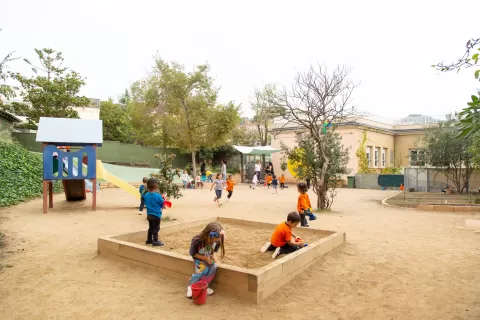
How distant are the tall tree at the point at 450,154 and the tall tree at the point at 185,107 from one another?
12111mm

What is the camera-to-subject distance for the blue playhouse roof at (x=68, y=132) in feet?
38.4

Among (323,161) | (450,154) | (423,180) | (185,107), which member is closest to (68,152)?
(323,161)

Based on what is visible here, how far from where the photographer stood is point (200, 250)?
179 inches

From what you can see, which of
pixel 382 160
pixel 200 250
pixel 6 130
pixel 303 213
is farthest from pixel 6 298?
pixel 382 160

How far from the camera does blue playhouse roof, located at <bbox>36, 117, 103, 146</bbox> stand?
38.4ft

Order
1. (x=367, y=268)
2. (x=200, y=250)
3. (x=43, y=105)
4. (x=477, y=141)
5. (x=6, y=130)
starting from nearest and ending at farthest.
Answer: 1. (x=200, y=250)
2. (x=367, y=268)
3. (x=477, y=141)
4. (x=6, y=130)
5. (x=43, y=105)

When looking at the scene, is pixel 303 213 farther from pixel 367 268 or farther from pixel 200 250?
pixel 200 250

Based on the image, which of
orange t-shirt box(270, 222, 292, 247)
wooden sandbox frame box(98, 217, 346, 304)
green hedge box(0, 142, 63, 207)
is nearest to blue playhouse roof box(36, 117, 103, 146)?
green hedge box(0, 142, 63, 207)

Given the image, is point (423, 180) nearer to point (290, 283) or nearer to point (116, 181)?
point (116, 181)

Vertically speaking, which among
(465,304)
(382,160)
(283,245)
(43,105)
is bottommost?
(465,304)

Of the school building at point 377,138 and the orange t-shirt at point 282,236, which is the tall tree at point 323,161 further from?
the school building at point 377,138

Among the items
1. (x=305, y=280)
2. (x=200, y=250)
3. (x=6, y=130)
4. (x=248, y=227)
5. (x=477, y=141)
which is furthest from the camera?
(x=6, y=130)

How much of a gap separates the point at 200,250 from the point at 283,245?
1.78 meters

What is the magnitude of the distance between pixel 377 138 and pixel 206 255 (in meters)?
27.6
